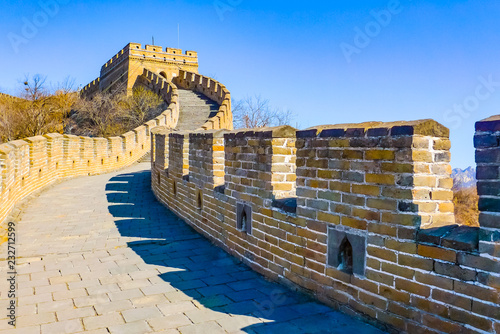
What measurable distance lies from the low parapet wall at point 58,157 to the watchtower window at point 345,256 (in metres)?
4.85

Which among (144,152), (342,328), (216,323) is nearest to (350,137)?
(342,328)

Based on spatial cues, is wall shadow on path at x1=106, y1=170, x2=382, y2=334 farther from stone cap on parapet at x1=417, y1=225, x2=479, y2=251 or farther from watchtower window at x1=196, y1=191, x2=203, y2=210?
stone cap on parapet at x1=417, y1=225, x2=479, y2=251

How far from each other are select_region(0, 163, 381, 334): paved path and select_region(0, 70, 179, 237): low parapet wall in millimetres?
1120

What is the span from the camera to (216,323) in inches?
118

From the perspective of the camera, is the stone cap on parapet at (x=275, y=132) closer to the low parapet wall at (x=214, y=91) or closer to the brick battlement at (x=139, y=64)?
the low parapet wall at (x=214, y=91)

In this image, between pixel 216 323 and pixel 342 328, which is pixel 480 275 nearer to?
pixel 342 328

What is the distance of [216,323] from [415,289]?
141cm

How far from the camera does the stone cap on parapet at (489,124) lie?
87.0 inches

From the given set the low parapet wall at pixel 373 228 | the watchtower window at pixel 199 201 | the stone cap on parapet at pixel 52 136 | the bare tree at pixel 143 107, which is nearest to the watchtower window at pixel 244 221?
the low parapet wall at pixel 373 228

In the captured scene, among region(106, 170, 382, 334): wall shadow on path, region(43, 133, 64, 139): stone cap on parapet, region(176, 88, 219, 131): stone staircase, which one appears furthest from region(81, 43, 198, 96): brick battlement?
region(106, 170, 382, 334): wall shadow on path

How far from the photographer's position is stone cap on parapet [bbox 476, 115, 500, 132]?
2210 millimetres

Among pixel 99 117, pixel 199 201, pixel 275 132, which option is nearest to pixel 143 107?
pixel 99 117

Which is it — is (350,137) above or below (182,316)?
above

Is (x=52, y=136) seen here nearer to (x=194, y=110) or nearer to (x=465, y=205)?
(x=194, y=110)
